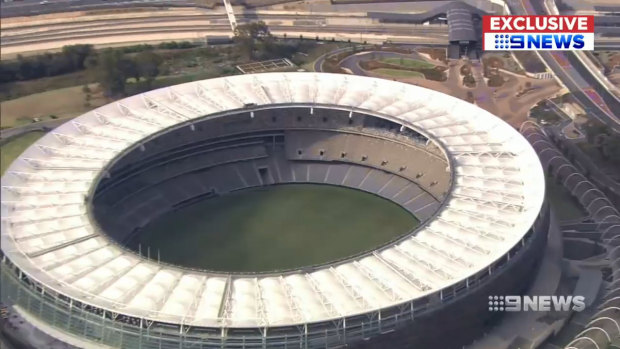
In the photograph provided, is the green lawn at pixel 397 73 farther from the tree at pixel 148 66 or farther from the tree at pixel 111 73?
the tree at pixel 111 73

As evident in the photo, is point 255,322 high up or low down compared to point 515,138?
down

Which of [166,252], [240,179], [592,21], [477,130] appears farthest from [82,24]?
[592,21]

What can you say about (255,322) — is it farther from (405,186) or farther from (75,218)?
(405,186)

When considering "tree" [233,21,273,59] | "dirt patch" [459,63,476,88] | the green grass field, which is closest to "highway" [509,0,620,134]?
"dirt patch" [459,63,476,88]

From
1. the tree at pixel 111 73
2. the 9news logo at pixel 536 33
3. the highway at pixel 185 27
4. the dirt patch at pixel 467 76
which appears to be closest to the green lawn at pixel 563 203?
the dirt patch at pixel 467 76

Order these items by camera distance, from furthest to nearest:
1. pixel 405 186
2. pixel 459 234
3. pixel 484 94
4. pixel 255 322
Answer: pixel 484 94
pixel 405 186
pixel 459 234
pixel 255 322
